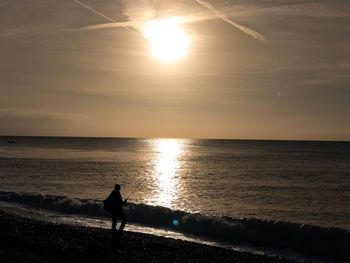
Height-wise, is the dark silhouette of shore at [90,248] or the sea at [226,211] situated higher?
the dark silhouette of shore at [90,248]

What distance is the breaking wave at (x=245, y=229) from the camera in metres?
23.2

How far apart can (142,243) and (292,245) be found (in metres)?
8.19

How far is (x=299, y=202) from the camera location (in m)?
40.2

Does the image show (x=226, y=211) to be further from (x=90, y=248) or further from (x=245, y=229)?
(x=90, y=248)

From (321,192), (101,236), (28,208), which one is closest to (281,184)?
(321,192)

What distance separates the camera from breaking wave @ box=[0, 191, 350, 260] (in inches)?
912

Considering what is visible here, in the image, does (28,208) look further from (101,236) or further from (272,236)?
(272,236)

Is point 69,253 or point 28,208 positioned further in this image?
point 28,208

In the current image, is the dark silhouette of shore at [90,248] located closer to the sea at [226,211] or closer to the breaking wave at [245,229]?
the sea at [226,211]

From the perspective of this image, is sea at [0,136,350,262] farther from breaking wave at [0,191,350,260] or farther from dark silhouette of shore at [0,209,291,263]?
dark silhouette of shore at [0,209,291,263]

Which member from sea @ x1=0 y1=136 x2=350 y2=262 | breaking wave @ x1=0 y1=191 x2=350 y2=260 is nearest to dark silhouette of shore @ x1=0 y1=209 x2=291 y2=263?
sea @ x1=0 y1=136 x2=350 y2=262

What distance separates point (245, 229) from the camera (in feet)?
85.5

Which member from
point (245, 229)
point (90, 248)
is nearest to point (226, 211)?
point (245, 229)

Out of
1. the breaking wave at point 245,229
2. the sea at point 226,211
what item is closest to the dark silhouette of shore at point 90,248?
the sea at point 226,211
